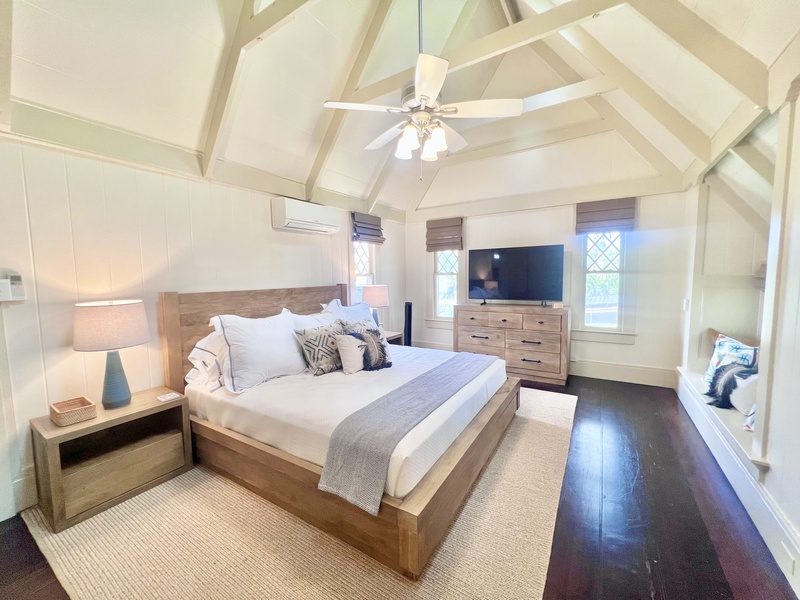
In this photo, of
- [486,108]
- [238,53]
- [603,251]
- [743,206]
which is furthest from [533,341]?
[238,53]

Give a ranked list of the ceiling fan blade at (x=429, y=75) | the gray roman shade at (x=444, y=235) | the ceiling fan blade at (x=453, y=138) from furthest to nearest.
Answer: the gray roman shade at (x=444, y=235) < the ceiling fan blade at (x=453, y=138) < the ceiling fan blade at (x=429, y=75)

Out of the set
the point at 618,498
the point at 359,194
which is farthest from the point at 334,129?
the point at 618,498

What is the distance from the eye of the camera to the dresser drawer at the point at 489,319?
4.10 m

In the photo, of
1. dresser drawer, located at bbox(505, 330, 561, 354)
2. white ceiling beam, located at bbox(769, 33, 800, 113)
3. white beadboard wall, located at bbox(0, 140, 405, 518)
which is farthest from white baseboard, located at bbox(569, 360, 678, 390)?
white beadboard wall, located at bbox(0, 140, 405, 518)

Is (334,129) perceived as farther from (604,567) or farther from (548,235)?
(604,567)

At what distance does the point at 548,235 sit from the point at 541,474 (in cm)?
312

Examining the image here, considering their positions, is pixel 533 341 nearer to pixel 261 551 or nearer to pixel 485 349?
pixel 485 349

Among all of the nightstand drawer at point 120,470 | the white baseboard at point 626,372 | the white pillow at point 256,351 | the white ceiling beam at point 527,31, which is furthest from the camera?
the white baseboard at point 626,372

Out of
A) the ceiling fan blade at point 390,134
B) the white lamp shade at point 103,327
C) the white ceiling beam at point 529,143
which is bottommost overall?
the white lamp shade at point 103,327

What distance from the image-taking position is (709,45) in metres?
1.83

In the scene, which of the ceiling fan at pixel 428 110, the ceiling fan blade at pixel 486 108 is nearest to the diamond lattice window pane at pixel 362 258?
the ceiling fan at pixel 428 110

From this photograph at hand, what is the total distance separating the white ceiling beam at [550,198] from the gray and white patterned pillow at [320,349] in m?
3.09

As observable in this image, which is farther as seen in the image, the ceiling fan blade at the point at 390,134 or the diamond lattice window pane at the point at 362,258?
the diamond lattice window pane at the point at 362,258

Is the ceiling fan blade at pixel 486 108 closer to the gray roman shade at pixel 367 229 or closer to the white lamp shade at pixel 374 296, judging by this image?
the gray roman shade at pixel 367 229
